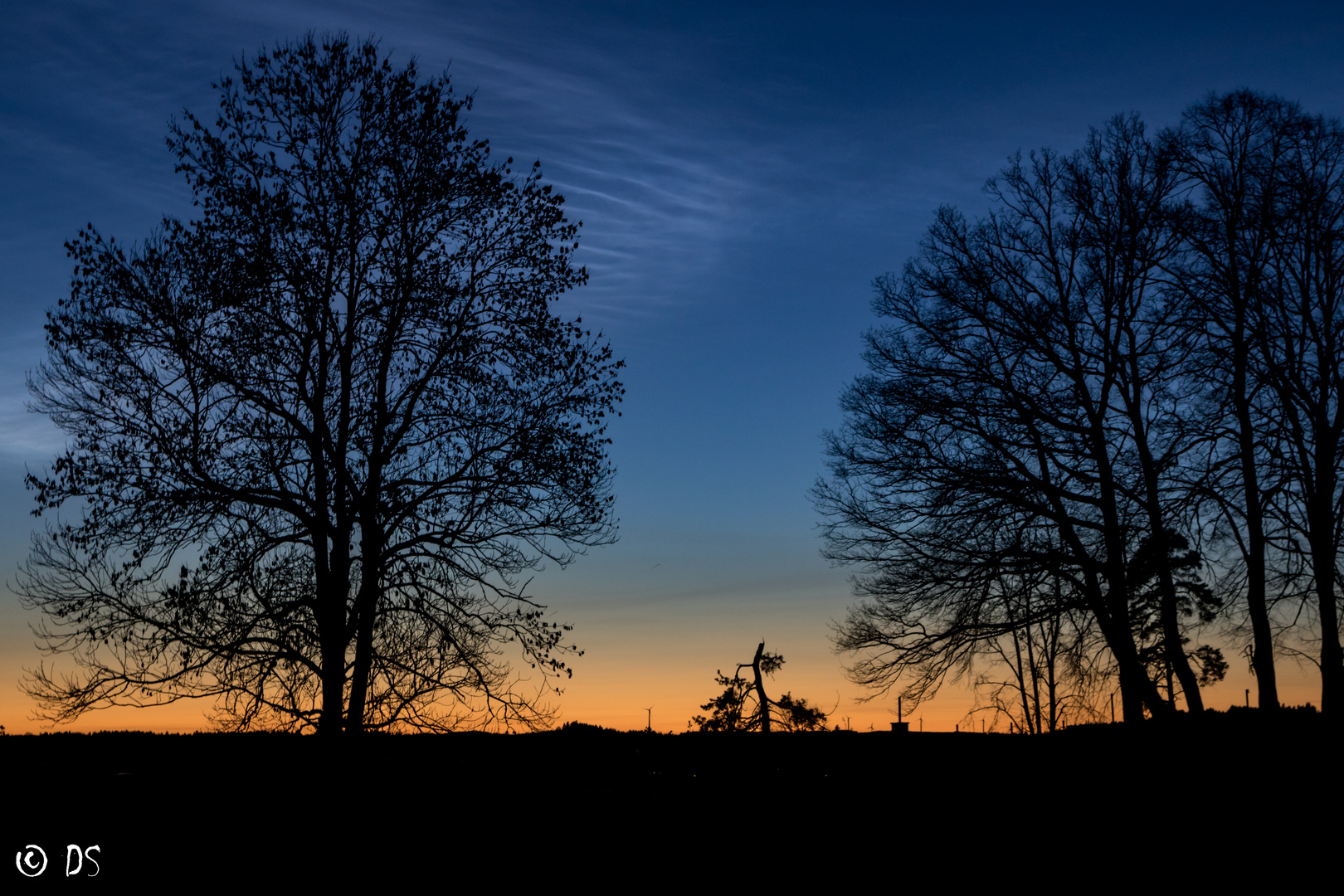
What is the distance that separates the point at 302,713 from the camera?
48.4 ft

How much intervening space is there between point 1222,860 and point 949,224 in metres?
15.1

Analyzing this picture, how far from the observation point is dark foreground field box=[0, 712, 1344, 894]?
7.40 m

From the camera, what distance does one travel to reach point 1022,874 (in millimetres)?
7754

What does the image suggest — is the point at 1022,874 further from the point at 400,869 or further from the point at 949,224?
the point at 949,224

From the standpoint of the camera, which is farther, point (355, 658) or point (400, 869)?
point (355, 658)

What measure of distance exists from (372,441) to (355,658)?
3214 millimetres

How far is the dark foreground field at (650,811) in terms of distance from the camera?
24.3 ft

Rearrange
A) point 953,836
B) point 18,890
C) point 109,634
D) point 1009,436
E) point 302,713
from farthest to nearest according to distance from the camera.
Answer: point 1009,436, point 302,713, point 109,634, point 953,836, point 18,890

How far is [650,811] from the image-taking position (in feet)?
28.9

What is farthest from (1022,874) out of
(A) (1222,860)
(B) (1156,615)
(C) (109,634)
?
(B) (1156,615)

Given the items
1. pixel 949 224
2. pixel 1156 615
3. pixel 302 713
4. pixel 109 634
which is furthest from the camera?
pixel 1156 615

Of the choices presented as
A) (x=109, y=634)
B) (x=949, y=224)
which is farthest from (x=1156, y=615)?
(x=109, y=634)

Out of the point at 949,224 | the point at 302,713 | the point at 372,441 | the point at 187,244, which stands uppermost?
the point at 949,224

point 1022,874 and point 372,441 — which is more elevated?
point 372,441
